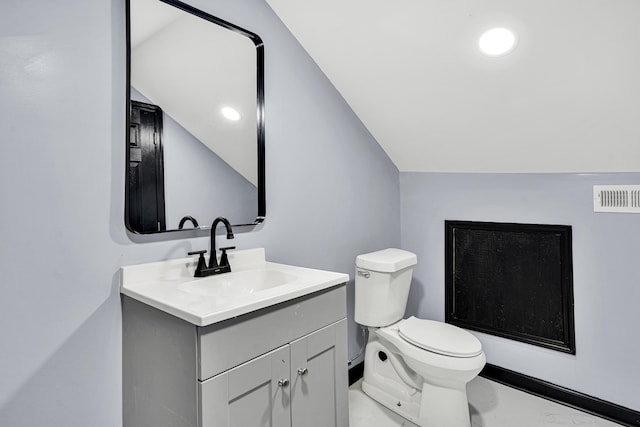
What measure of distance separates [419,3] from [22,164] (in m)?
1.68

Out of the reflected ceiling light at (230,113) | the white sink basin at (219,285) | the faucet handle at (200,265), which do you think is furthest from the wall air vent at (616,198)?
the faucet handle at (200,265)

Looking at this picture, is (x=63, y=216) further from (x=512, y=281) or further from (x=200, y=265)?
(x=512, y=281)

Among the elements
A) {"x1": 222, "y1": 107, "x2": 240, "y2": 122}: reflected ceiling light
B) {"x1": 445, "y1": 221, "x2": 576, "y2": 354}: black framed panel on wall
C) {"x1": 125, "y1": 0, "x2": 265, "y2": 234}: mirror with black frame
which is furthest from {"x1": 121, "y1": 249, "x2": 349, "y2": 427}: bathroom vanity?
{"x1": 445, "y1": 221, "x2": 576, "y2": 354}: black framed panel on wall

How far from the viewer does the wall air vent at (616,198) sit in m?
1.90

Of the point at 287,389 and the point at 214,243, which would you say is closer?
the point at 287,389

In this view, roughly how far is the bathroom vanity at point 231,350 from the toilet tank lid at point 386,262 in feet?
2.08

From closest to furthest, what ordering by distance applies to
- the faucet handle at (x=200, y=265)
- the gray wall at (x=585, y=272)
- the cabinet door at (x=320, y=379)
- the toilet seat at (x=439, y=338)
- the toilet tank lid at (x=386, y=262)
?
the cabinet door at (x=320, y=379) → the faucet handle at (x=200, y=265) → the toilet seat at (x=439, y=338) → the gray wall at (x=585, y=272) → the toilet tank lid at (x=386, y=262)

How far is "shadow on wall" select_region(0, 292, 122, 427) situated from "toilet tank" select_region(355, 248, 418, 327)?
4.26ft

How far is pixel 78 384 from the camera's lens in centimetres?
126

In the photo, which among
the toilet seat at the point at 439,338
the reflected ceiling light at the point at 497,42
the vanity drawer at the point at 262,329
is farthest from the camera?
the toilet seat at the point at 439,338

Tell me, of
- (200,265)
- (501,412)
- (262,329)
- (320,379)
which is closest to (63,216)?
(200,265)

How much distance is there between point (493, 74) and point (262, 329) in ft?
5.31

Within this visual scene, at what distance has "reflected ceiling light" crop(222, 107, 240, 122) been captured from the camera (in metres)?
1.75

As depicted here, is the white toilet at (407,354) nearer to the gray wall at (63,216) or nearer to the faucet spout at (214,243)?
the faucet spout at (214,243)
